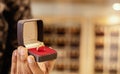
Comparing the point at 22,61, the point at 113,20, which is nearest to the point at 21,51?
the point at 22,61

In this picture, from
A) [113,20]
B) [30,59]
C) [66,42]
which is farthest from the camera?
[66,42]

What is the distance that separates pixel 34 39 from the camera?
0.40 metres

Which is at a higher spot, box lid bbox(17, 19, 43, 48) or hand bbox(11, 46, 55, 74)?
box lid bbox(17, 19, 43, 48)

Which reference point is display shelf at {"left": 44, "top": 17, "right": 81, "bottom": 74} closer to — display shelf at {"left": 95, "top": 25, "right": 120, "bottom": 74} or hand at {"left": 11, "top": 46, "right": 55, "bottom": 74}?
display shelf at {"left": 95, "top": 25, "right": 120, "bottom": 74}

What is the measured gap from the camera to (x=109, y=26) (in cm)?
170

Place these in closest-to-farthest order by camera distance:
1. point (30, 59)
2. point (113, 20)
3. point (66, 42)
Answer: point (30, 59), point (113, 20), point (66, 42)

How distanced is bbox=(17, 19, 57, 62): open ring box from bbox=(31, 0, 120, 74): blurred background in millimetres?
1297

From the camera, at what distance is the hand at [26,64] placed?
36cm

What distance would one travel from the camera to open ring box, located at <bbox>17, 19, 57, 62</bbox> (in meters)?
0.37

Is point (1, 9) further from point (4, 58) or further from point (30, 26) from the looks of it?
point (30, 26)

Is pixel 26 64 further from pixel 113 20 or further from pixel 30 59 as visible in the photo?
pixel 113 20

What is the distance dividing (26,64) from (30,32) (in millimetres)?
54

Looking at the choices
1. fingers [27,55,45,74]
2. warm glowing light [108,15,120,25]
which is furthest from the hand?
warm glowing light [108,15,120,25]

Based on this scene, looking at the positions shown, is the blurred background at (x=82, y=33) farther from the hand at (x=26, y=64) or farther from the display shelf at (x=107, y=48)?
the hand at (x=26, y=64)
